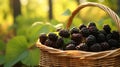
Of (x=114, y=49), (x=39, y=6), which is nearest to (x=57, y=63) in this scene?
(x=114, y=49)

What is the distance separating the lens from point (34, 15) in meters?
7.38

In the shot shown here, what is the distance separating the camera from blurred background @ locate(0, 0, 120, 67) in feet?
8.69

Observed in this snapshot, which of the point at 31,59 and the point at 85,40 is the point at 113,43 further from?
the point at 31,59

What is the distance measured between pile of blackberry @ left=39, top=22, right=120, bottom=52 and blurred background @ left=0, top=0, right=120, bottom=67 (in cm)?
39

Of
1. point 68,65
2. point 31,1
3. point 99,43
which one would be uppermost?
point 31,1

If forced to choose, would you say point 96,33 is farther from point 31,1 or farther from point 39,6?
point 39,6

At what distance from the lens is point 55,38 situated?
1.79 meters

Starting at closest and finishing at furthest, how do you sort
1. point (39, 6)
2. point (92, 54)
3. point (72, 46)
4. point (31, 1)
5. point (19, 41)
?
point (92, 54) → point (72, 46) → point (19, 41) → point (31, 1) → point (39, 6)

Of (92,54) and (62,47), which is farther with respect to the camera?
(62,47)

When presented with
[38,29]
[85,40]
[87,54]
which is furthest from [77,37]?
[38,29]

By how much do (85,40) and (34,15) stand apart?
572 cm

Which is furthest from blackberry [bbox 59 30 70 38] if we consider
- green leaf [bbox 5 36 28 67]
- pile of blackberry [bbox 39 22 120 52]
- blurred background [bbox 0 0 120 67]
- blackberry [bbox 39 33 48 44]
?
green leaf [bbox 5 36 28 67]

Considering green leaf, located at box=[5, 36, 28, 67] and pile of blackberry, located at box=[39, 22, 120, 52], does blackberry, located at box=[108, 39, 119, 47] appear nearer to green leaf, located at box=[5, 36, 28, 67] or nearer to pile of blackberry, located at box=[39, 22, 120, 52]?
pile of blackberry, located at box=[39, 22, 120, 52]

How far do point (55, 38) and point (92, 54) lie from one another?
0.29 metres
